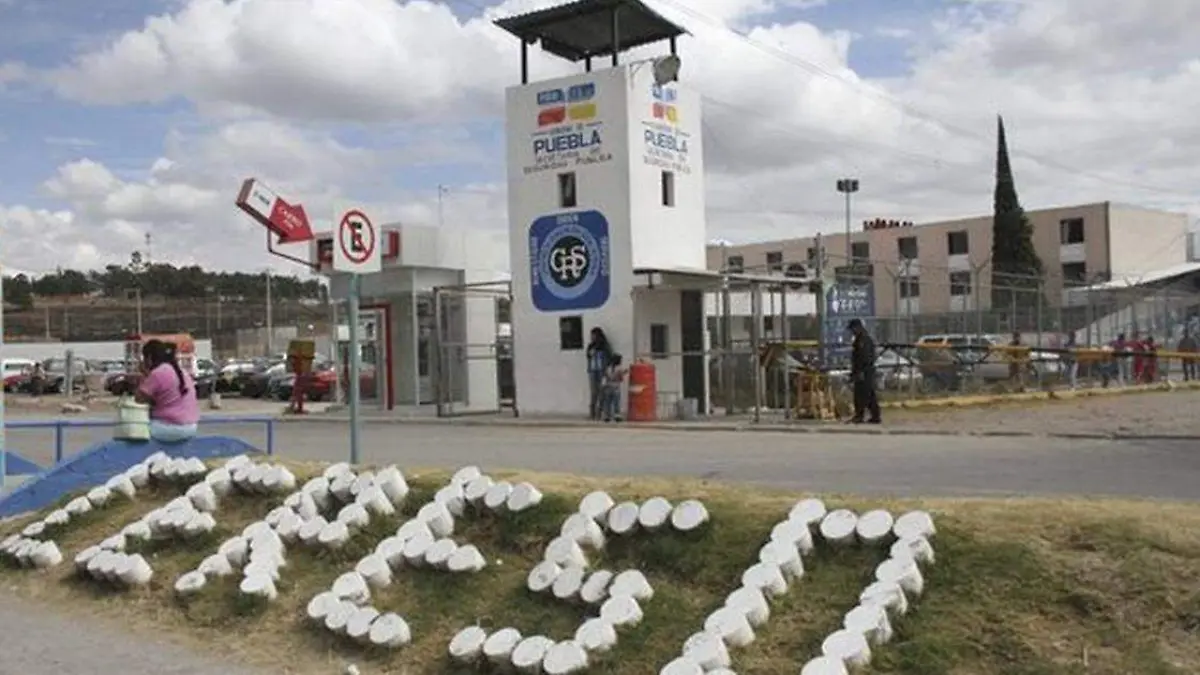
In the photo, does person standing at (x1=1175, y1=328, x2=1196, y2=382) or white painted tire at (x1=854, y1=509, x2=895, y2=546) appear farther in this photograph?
person standing at (x1=1175, y1=328, x2=1196, y2=382)

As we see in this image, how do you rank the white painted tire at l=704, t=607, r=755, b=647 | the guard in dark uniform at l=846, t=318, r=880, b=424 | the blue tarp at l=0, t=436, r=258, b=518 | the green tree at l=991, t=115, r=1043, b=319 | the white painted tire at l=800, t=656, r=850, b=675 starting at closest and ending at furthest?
the white painted tire at l=800, t=656, r=850, b=675 → the white painted tire at l=704, t=607, r=755, b=647 → the blue tarp at l=0, t=436, r=258, b=518 → the guard in dark uniform at l=846, t=318, r=880, b=424 → the green tree at l=991, t=115, r=1043, b=319

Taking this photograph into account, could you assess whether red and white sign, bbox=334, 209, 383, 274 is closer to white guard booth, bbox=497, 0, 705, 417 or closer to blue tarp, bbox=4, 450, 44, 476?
blue tarp, bbox=4, 450, 44, 476

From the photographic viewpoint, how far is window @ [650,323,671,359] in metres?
25.8

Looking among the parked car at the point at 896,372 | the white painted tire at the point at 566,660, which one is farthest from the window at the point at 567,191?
the white painted tire at the point at 566,660

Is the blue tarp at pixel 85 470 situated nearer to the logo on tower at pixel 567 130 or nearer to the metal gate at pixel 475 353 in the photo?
the logo on tower at pixel 567 130

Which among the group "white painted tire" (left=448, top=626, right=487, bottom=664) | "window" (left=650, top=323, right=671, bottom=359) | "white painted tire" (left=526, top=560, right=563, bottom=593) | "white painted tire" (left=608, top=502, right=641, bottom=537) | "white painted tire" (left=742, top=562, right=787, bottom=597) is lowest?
"white painted tire" (left=448, top=626, right=487, bottom=664)

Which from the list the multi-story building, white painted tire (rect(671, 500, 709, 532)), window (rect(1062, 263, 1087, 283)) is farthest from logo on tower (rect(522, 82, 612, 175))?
window (rect(1062, 263, 1087, 283))

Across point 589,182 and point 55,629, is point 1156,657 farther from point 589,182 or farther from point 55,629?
point 589,182

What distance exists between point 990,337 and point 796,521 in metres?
28.7

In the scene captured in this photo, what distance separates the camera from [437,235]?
31.0 m

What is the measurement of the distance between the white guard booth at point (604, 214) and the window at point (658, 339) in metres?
0.03

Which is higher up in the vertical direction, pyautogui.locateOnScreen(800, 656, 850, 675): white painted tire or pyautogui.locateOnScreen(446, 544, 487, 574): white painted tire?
pyautogui.locateOnScreen(446, 544, 487, 574): white painted tire

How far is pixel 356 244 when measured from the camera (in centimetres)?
1133

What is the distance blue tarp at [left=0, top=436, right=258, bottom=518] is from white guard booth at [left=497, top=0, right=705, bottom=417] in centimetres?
1293
